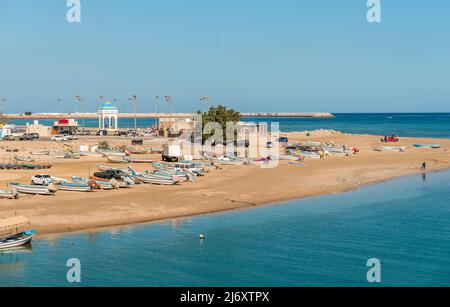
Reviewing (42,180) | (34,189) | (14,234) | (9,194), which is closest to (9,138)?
(42,180)

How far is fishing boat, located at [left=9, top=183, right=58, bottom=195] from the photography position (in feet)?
167

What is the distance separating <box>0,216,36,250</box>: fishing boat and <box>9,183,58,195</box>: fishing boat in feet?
44.1

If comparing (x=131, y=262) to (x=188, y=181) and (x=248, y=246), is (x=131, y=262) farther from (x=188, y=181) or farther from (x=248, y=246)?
(x=188, y=181)

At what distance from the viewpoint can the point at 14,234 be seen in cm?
3725

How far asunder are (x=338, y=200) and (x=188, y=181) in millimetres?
16278

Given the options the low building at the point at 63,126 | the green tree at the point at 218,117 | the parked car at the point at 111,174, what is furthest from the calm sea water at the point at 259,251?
the low building at the point at 63,126

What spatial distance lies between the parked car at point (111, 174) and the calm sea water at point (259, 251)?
15.9 meters

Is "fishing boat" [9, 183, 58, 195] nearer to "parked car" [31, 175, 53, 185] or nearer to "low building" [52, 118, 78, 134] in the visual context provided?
"parked car" [31, 175, 53, 185]

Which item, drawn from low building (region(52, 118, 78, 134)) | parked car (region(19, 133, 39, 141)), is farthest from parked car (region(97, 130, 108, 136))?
parked car (region(19, 133, 39, 141))

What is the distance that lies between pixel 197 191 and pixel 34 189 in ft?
48.8

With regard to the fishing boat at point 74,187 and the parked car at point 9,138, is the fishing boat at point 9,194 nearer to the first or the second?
the fishing boat at point 74,187

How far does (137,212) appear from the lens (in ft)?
151

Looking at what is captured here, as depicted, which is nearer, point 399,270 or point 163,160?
point 399,270
